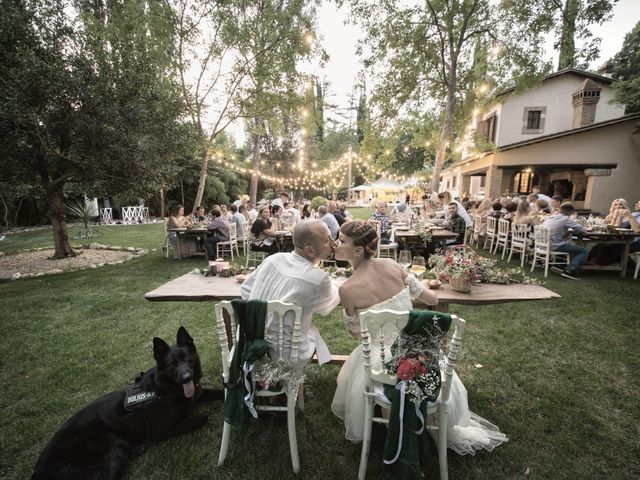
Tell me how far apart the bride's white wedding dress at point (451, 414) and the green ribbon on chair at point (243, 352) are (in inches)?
24.4

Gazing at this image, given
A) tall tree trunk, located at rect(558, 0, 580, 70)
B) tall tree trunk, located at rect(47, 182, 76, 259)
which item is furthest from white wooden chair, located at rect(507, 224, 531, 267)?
tall tree trunk, located at rect(47, 182, 76, 259)

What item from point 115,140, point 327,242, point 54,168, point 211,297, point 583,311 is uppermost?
point 115,140

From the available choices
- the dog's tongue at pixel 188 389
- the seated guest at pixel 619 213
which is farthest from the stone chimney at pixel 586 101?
the dog's tongue at pixel 188 389

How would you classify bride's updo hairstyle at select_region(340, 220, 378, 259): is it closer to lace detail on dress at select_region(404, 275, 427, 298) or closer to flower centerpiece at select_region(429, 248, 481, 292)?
lace detail on dress at select_region(404, 275, 427, 298)

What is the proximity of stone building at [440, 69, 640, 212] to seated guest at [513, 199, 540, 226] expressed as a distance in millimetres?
5772

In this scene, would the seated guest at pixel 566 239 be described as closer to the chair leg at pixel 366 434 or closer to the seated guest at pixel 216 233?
the chair leg at pixel 366 434

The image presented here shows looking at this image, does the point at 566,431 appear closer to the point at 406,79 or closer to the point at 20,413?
the point at 20,413

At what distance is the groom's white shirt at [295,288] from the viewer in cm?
188

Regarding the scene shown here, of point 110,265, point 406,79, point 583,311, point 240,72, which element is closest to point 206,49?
point 240,72

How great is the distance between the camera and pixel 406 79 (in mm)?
10820

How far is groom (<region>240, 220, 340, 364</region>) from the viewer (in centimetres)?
189

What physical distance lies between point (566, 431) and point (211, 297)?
3031 mm

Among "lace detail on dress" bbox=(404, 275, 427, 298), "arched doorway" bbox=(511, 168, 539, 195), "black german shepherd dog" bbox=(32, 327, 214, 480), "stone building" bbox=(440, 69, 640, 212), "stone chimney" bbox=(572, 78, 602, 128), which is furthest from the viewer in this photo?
"arched doorway" bbox=(511, 168, 539, 195)

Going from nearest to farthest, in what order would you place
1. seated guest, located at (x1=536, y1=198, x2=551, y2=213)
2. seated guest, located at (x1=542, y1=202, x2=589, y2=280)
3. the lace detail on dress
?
the lace detail on dress
seated guest, located at (x1=542, y1=202, x2=589, y2=280)
seated guest, located at (x1=536, y1=198, x2=551, y2=213)
